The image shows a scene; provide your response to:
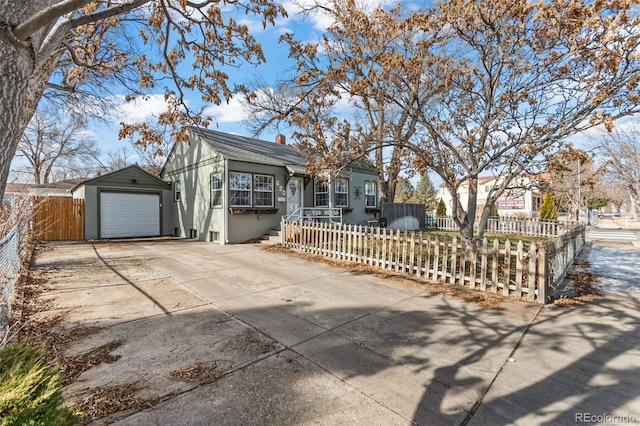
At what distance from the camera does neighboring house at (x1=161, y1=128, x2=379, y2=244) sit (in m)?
12.1

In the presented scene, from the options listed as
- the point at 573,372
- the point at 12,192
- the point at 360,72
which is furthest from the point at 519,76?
the point at 12,192

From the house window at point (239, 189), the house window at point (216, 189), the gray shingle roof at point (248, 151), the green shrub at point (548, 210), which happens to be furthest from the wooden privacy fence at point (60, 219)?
the green shrub at point (548, 210)

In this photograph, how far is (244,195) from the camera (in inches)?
491

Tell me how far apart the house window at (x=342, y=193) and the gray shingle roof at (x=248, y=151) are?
7.43 feet

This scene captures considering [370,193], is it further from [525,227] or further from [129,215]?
[129,215]

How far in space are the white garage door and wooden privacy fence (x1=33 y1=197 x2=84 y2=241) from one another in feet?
2.64

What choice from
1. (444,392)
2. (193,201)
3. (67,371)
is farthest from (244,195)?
(444,392)

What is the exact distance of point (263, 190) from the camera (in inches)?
515

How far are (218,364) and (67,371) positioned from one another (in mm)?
1429

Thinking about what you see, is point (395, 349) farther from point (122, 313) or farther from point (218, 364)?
point (122, 313)

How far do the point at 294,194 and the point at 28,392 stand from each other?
12754 mm

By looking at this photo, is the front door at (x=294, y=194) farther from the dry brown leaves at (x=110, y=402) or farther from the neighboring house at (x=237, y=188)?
the dry brown leaves at (x=110, y=402)

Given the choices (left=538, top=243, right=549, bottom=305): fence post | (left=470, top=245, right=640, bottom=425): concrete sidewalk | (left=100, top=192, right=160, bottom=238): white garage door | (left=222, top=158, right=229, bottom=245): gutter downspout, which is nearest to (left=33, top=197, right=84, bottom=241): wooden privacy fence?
(left=100, top=192, right=160, bottom=238): white garage door

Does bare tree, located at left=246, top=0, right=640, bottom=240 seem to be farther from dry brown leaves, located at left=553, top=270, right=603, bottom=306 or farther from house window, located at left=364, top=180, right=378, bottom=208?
house window, located at left=364, top=180, right=378, bottom=208
